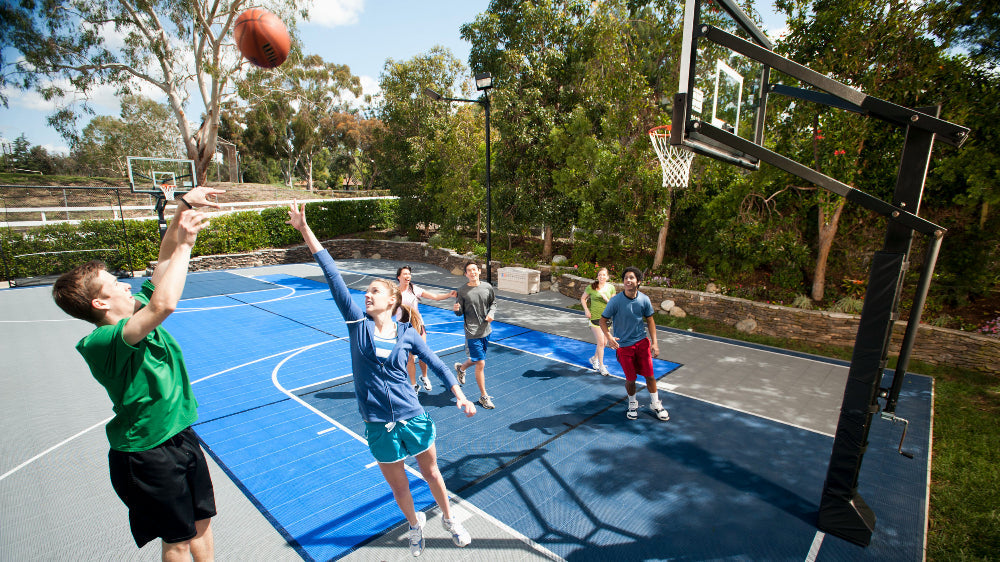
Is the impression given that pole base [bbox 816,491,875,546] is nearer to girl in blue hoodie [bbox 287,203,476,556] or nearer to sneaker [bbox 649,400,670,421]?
sneaker [bbox 649,400,670,421]

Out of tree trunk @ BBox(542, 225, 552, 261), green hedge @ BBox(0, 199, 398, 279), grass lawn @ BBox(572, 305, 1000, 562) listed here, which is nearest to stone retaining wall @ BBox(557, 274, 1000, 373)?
grass lawn @ BBox(572, 305, 1000, 562)

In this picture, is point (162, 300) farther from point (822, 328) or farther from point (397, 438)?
point (822, 328)

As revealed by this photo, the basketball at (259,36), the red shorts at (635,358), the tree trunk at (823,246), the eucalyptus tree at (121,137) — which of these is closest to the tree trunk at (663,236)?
the tree trunk at (823,246)

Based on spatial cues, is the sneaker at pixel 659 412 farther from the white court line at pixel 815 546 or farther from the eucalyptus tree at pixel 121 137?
the eucalyptus tree at pixel 121 137

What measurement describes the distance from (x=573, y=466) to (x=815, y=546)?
2320 millimetres

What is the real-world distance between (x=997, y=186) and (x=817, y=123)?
3.16 meters

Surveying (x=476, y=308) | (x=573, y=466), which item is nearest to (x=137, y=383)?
(x=573, y=466)

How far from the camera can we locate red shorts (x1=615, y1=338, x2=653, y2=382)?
6.04 m

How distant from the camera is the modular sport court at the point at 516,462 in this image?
158 inches

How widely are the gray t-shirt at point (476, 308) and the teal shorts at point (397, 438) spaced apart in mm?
3048

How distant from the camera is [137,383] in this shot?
8.46ft

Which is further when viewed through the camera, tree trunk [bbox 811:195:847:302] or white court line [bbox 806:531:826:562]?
tree trunk [bbox 811:195:847:302]

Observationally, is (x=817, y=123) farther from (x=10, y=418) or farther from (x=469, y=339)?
(x=10, y=418)

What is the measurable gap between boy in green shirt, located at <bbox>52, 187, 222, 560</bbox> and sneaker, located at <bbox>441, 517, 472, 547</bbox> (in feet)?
6.16
